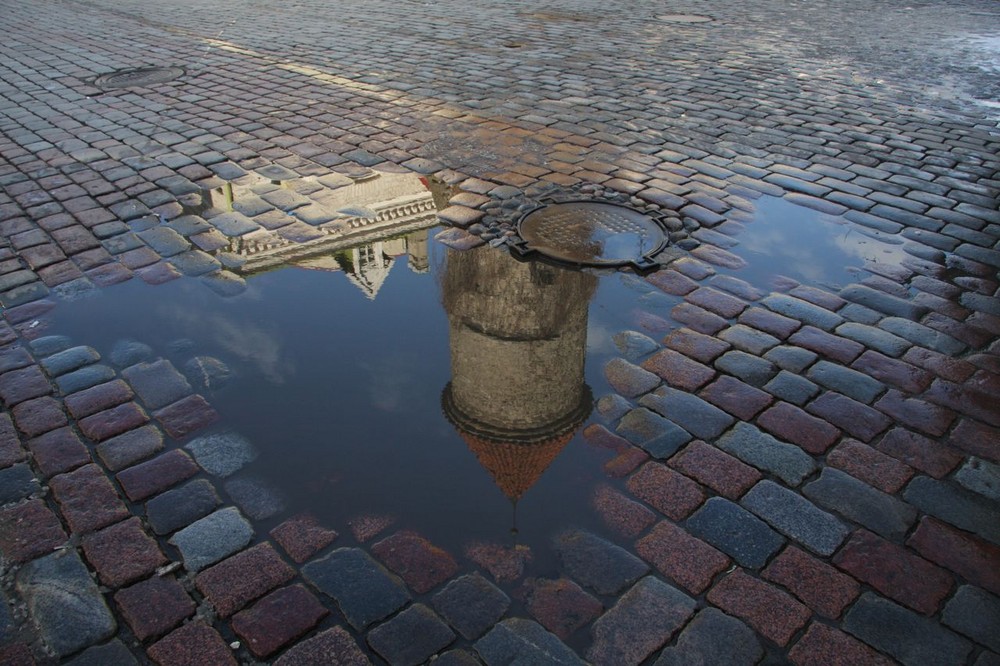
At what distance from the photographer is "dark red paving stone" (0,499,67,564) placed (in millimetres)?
2895

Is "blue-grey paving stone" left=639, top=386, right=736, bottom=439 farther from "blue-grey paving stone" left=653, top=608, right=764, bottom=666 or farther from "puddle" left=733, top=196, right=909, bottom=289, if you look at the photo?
"puddle" left=733, top=196, right=909, bottom=289

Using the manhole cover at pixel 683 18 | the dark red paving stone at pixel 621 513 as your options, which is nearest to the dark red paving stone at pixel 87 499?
the dark red paving stone at pixel 621 513

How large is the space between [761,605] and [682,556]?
13.2 inches

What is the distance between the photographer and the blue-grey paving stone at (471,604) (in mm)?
2617

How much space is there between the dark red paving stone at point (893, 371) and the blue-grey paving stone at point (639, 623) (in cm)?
196

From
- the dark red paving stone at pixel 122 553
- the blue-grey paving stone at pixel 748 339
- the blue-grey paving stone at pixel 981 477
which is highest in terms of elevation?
the blue-grey paving stone at pixel 981 477

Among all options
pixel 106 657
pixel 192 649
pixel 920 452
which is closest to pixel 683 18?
pixel 920 452

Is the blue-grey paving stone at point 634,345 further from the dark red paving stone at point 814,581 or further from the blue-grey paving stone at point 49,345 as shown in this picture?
the blue-grey paving stone at point 49,345

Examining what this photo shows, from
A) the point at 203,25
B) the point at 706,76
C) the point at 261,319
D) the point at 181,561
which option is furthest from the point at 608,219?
the point at 203,25

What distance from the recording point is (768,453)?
3.41 m

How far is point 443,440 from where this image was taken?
3484mm

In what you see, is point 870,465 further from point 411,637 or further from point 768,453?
point 411,637

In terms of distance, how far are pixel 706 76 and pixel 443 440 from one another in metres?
7.96

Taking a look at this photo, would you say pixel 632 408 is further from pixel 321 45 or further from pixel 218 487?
pixel 321 45
